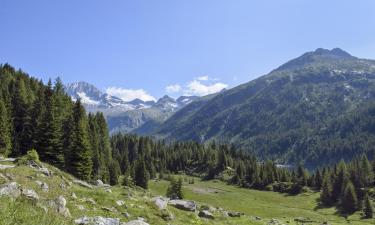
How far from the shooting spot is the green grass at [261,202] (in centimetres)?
9775

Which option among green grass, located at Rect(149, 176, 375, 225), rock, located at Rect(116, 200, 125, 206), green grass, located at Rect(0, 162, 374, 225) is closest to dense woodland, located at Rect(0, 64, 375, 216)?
green grass, located at Rect(149, 176, 375, 225)

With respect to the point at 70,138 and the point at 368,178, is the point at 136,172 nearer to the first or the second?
the point at 70,138

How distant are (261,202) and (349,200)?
26272 millimetres

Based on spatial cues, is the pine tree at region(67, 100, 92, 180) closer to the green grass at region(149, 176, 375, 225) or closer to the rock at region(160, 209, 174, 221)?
the green grass at region(149, 176, 375, 225)

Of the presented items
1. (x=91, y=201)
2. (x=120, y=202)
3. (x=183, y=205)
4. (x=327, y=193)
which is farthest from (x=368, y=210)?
(x=91, y=201)

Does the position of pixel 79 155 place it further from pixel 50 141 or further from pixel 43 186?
pixel 43 186

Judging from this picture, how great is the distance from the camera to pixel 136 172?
400ft

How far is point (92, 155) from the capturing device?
293ft

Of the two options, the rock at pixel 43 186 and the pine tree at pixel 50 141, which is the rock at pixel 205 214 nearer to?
the rock at pixel 43 186

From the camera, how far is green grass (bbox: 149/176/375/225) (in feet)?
321

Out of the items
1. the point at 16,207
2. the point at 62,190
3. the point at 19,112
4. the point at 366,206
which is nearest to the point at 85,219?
the point at 16,207

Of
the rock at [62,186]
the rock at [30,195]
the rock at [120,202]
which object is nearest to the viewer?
the rock at [30,195]

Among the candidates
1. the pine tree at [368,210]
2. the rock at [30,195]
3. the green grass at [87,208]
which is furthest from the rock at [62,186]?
the pine tree at [368,210]

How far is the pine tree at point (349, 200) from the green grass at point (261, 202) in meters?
3.42
